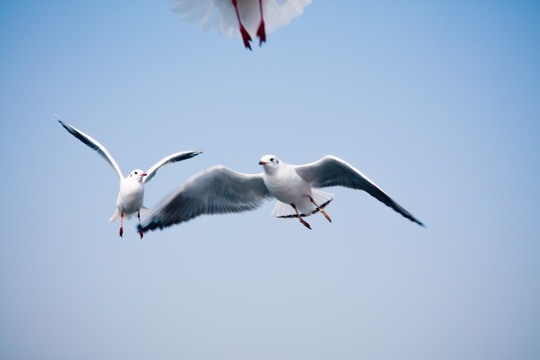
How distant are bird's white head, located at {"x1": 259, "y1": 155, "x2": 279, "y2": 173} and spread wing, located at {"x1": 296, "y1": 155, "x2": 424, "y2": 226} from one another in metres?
0.26

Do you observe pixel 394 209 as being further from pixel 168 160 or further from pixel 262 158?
pixel 168 160

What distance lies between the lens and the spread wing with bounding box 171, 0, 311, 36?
552 centimetres

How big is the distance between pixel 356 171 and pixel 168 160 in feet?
6.67

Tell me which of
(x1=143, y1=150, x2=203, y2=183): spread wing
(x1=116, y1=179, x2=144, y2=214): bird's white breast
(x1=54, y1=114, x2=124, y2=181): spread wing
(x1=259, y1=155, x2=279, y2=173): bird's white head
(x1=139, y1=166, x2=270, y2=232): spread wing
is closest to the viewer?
(x1=259, y1=155, x2=279, y2=173): bird's white head

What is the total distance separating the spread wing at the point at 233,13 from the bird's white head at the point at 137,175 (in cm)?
165

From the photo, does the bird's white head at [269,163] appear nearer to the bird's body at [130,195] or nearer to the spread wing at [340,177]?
the spread wing at [340,177]

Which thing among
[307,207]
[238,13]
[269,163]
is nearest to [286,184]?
[269,163]

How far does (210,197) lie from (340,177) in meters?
1.33

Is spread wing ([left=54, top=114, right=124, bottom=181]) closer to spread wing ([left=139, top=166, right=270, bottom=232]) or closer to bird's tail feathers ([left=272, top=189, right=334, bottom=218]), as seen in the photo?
spread wing ([left=139, top=166, right=270, bottom=232])

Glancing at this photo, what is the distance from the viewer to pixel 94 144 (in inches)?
229

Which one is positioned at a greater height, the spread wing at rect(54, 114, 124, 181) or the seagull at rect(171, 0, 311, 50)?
the seagull at rect(171, 0, 311, 50)

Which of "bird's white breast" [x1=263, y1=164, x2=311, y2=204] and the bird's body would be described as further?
the bird's body

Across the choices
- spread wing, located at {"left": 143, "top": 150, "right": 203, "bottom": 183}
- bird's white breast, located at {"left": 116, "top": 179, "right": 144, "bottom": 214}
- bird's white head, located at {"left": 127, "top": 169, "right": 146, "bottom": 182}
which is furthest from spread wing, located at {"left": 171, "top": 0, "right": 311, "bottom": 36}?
bird's white breast, located at {"left": 116, "top": 179, "right": 144, "bottom": 214}

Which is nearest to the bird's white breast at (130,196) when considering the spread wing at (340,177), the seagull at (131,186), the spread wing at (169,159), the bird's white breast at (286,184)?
the seagull at (131,186)
